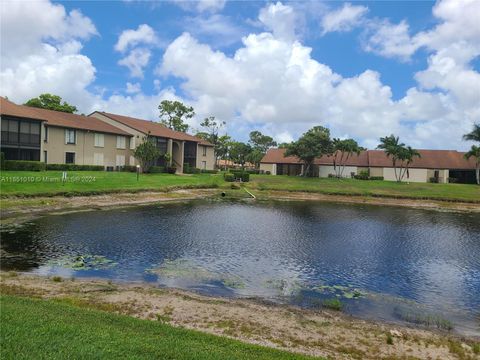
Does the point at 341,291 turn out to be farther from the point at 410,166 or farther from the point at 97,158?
the point at 410,166

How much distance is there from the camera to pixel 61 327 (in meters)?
8.09

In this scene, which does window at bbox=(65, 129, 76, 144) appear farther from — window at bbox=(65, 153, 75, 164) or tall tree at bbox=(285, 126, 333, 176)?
tall tree at bbox=(285, 126, 333, 176)

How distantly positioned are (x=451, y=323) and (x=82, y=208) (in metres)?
31.7

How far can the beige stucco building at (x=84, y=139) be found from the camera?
48594mm

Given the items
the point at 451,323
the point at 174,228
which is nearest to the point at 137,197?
the point at 174,228

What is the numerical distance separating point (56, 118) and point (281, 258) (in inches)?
1884

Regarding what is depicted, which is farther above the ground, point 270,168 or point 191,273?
point 270,168

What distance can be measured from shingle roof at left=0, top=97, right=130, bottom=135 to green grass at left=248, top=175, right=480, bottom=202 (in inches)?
1001

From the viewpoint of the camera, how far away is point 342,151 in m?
80.1

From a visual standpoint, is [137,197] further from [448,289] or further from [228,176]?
[448,289]

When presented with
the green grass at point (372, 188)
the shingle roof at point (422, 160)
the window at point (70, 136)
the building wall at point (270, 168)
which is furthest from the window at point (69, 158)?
the building wall at point (270, 168)

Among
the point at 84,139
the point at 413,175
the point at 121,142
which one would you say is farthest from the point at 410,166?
the point at 84,139

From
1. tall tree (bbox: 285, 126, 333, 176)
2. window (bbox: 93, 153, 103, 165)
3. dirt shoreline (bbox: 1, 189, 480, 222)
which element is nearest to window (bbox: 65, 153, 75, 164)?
window (bbox: 93, 153, 103, 165)

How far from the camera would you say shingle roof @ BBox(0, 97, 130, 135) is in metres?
48.5
